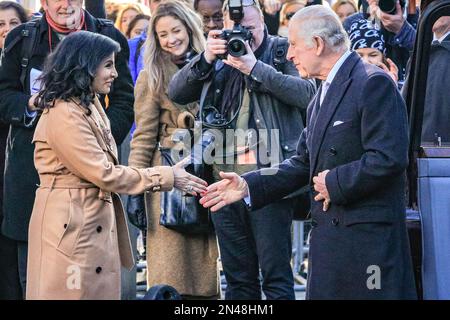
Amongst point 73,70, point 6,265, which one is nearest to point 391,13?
point 73,70

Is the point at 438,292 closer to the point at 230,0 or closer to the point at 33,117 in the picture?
the point at 230,0

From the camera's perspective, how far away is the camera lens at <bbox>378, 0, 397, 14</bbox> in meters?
7.84

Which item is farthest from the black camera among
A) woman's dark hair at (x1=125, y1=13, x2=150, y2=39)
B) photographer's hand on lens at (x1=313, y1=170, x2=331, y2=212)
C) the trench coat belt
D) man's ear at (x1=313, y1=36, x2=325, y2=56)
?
woman's dark hair at (x1=125, y1=13, x2=150, y2=39)

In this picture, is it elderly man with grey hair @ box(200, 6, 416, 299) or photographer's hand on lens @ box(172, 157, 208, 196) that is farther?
photographer's hand on lens @ box(172, 157, 208, 196)

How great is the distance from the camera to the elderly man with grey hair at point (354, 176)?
224 inches

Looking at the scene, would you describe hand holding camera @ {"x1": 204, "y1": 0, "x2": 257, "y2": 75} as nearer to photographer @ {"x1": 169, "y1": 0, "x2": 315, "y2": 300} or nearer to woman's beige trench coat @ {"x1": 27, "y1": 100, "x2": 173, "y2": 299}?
photographer @ {"x1": 169, "y1": 0, "x2": 315, "y2": 300}

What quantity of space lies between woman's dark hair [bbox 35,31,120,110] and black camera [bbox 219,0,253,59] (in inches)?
41.4

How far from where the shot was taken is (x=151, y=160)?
8273 millimetres

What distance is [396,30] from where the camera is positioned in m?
7.95

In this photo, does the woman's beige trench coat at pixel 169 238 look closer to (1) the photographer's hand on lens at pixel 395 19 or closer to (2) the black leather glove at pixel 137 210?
(2) the black leather glove at pixel 137 210

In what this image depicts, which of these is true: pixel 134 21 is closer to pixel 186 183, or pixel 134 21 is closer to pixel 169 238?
pixel 169 238

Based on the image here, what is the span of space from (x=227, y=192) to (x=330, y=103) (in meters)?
0.94

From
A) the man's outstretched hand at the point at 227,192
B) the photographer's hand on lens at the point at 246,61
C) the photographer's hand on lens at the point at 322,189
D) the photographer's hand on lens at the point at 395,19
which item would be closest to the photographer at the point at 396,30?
the photographer's hand on lens at the point at 395,19
